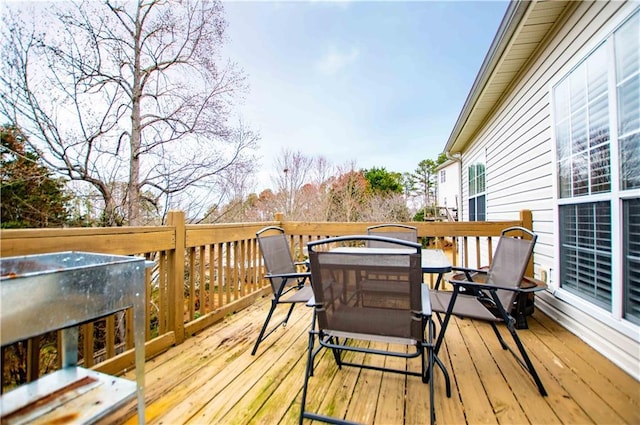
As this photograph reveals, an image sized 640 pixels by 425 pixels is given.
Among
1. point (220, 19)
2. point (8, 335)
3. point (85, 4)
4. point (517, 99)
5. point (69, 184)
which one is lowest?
point (8, 335)

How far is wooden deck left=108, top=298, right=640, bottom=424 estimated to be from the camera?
5.36ft

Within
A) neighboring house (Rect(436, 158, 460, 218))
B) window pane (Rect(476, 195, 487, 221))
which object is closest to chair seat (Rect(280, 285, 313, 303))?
window pane (Rect(476, 195, 487, 221))

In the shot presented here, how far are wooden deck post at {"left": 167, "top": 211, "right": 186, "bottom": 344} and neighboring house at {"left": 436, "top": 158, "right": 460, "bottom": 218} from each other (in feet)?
40.0

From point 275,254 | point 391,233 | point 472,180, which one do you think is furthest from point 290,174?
point 275,254

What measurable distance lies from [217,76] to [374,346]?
26.1ft

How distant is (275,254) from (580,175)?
298cm

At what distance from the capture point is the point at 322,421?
61.7 inches

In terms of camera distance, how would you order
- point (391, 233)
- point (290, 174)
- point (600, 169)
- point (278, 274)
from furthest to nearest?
1. point (290, 174)
2. point (391, 233)
3. point (278, 274)
4. point (600, 169)

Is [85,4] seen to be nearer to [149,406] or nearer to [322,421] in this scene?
[149,406]

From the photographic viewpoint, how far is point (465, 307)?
2.15 m

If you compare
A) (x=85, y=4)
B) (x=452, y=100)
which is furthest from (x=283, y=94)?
(x=452, y=100)

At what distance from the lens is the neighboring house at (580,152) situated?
2086 millimetres

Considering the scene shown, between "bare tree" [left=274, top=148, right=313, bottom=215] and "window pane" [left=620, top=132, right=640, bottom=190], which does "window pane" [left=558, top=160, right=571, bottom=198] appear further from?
"bare tree" [left=274, top=148, right=313, bottom=215]

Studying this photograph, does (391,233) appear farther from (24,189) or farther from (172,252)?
(24,189)
